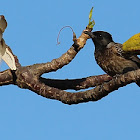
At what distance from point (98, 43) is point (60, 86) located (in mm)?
1912

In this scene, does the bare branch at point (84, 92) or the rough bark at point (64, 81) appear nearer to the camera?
the bare branch at point (84, 92)

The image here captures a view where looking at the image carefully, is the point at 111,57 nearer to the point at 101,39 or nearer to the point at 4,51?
the point at 101,39


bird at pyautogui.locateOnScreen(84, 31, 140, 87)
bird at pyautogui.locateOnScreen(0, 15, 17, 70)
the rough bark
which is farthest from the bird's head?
bird at pyautogui.locateOnScreen(0, 15, 17, 70)

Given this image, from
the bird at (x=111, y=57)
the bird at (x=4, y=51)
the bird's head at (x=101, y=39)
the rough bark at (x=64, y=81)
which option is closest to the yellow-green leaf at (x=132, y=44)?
the rough bark at (x=64, y=81)

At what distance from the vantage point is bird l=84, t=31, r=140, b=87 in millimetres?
6680

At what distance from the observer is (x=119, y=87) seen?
12.9 feet

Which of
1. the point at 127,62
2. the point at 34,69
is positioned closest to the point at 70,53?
the point at 34,69

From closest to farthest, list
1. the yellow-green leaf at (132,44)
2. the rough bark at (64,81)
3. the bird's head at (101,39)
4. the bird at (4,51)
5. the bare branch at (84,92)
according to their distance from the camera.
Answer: the bare branch at (84,92)
the rough bark at (64,81)
the yellow-green leaf at (132,44)
the bird at (4,51)
the bird's head at (101,39)

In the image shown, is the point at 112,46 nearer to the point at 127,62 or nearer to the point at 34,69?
the point at 127,62

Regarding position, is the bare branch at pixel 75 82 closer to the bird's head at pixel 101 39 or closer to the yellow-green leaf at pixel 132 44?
the bird's head at pixel 101 39

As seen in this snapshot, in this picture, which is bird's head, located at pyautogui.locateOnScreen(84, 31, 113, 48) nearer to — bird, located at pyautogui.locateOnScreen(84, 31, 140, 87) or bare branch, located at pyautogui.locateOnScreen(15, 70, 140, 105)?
bird, located at pyautogui.locateOnScreen(84, 31, 140, 87)

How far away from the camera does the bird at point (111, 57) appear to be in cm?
668

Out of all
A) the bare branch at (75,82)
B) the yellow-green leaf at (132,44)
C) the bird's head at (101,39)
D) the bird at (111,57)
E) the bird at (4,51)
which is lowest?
the yellow-green leaf at (132,44)

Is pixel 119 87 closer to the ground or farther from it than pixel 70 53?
closer to the ground
